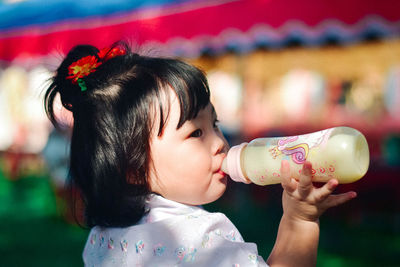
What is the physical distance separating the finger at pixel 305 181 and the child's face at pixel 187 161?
24 cm

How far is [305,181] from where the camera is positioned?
1059 millimetres

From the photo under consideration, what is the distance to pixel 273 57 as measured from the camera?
19.9 feet

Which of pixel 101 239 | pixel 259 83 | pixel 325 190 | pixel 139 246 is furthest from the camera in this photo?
pixel 259 83

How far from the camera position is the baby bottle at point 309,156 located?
41.7 inches

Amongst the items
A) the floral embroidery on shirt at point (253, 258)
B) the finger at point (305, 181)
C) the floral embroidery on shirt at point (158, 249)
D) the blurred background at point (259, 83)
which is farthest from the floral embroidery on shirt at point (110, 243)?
the blurred background at point (259, 83)

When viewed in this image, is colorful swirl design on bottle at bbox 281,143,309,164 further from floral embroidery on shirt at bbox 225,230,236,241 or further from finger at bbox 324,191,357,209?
floral embroidery on shirt at bbox 225,230,236,241

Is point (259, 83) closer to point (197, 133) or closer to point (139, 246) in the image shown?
point (197, 133)

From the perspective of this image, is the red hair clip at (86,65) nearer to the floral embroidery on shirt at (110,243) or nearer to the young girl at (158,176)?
the young girl at (158,176)

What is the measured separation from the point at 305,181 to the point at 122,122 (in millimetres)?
477

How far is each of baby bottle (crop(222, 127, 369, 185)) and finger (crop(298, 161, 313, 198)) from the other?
0.12ft

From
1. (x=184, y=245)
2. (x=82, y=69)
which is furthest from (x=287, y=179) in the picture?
(x=82, y=69)

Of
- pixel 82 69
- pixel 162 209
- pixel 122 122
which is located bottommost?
pixel 162 209

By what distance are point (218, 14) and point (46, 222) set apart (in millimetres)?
2698

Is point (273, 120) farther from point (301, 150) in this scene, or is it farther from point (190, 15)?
point (301, 150)
